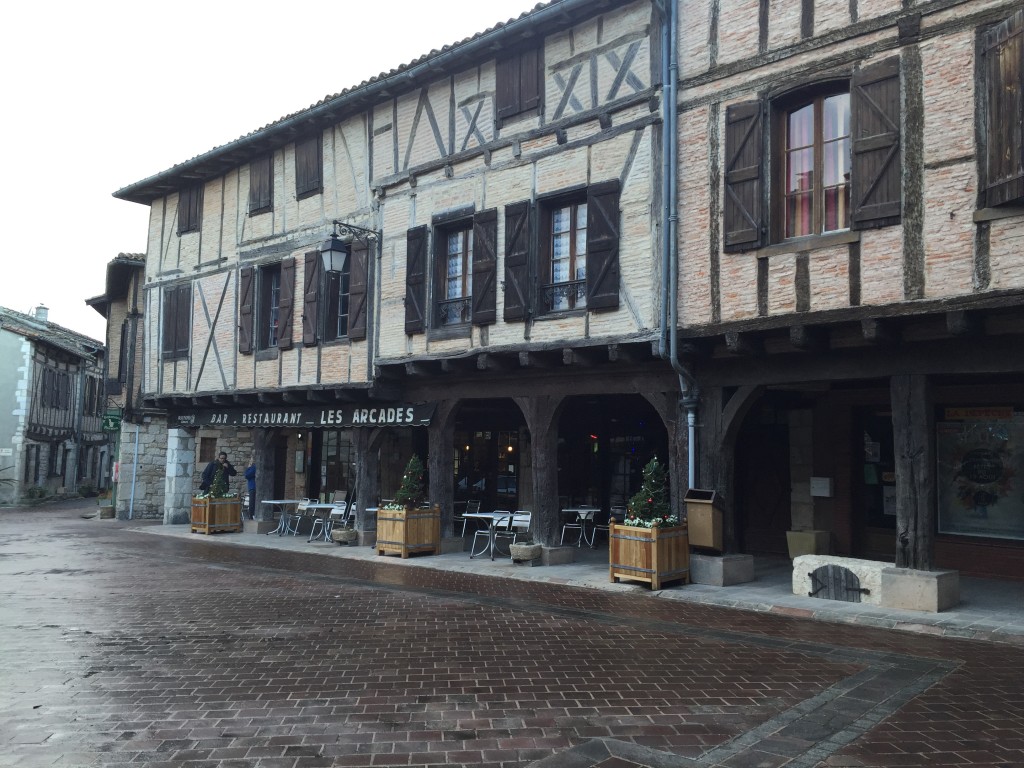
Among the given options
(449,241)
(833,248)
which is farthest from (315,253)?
(833,248)

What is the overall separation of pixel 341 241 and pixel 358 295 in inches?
42.5

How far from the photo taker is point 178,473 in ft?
59.6

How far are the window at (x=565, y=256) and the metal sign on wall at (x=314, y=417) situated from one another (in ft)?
9.90

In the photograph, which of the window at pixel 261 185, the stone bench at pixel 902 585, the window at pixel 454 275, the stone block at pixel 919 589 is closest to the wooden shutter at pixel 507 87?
the window at pixel 454 275

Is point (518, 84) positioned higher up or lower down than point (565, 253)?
higher up

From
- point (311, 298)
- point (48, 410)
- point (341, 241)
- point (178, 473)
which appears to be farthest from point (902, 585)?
point (48, 410)

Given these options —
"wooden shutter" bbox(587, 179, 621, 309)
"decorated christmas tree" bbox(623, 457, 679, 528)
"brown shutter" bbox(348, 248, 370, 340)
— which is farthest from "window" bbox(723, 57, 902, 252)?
"brown shutter" bbox(348, 248, 370, 340)

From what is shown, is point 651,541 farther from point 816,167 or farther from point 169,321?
point 169,321

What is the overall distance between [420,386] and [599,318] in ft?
13.0

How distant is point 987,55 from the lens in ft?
23.1

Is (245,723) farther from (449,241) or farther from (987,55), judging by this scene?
(449,241)

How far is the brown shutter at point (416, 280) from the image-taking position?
480 inches

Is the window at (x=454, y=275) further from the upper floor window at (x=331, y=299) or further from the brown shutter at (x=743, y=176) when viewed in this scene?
the brown shutter at (x=743, y=176)

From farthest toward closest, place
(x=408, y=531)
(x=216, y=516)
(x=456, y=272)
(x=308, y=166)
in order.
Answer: (x=216, y=516) < (x=308, y=166) < (x=456, y=272) < (x=408, y=531)
